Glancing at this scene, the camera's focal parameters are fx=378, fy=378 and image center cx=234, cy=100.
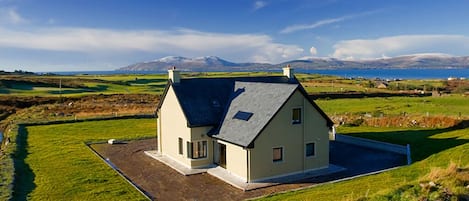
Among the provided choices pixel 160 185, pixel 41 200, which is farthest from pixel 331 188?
pixel 41 200

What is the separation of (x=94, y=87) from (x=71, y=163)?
7289 centimetres

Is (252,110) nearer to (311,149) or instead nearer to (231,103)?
(231,103)

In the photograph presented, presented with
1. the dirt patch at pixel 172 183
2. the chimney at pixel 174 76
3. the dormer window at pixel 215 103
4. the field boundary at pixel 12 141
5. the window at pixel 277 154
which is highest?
the chimney at pixel 174 76

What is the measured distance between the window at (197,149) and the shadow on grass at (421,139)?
41.3 ft

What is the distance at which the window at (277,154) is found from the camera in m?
20.3

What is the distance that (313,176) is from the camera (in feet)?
67.5

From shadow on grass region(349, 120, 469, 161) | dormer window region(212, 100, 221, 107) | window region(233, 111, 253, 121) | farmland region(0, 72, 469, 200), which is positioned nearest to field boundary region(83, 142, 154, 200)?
farmland region(0, 72, 469, 200)

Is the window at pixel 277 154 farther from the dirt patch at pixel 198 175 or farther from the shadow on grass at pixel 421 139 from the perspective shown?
the shadow on grass at pixel 421 139

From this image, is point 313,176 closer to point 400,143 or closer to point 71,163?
point 400,143

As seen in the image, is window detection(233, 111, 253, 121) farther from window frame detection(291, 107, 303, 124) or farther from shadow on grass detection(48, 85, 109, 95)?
shadow on grass detection(48, 85, 109, 95)

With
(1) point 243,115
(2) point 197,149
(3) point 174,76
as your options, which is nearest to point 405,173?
(1) point 243,115

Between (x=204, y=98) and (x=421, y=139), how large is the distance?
1633 cm

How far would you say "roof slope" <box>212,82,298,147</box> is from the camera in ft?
65.2

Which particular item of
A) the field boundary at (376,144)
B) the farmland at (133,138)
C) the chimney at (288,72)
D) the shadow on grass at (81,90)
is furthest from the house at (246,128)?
the shadow on grass at (81,90)
